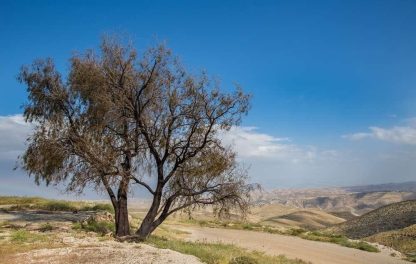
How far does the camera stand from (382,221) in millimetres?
50531

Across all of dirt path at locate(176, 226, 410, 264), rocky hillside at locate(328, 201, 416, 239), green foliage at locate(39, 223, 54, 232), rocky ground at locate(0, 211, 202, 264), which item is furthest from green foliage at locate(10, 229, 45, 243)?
rocky hillside at locate(328, 201, 416, 239)

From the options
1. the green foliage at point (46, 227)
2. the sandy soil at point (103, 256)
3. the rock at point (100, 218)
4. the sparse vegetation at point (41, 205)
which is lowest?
the sandy soil at point (103, 256)

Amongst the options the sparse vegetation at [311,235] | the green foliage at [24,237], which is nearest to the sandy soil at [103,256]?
the green foliage at [24,237]

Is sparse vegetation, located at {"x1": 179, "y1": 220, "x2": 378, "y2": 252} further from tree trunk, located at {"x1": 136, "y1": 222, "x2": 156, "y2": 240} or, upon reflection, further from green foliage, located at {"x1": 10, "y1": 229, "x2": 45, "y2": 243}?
green foliage, located at {"x1": 10, "y1": 229, "x2": 45, "y2": 243}

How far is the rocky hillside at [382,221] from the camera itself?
158 ft

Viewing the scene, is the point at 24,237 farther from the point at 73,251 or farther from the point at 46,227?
the point at 46,227

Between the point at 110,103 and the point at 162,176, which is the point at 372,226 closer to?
the point at 162,176

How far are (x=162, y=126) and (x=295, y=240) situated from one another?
16.7 metres

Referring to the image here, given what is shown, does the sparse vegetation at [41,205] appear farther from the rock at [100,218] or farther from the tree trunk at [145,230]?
the tree trunk at [145,230]

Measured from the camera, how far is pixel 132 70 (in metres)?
24.7

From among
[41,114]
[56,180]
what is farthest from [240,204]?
[41,114]

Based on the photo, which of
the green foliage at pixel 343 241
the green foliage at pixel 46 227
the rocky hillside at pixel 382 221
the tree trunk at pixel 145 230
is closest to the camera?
the green foliage at pixel 46 227

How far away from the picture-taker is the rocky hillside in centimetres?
4803

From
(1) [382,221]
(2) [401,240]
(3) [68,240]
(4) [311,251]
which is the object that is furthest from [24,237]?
(1) [382,221]
